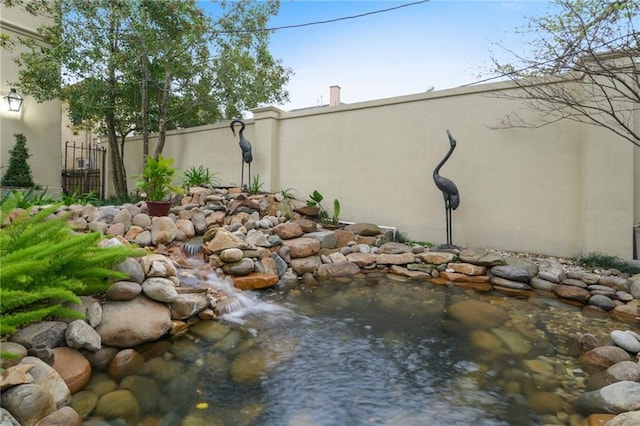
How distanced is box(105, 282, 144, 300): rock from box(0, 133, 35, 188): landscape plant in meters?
5.83

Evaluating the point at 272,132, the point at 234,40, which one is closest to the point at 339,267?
the point at 272,132

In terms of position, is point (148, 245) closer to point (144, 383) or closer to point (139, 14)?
point (144, 383)

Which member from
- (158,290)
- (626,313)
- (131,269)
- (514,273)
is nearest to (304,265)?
(158,290)

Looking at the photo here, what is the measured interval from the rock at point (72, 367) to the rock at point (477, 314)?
273 cm

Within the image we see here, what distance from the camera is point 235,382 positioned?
74.0 inches

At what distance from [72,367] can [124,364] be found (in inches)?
10.5

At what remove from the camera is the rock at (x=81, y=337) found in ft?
6.27

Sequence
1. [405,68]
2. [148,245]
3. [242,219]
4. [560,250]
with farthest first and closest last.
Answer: [405,68], [242,219], [560,250], [148,245]

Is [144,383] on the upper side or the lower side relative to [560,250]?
lower

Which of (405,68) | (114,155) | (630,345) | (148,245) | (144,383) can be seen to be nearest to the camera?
(144,383)

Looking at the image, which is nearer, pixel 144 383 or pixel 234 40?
pixel 144 383

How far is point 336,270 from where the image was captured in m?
4.13

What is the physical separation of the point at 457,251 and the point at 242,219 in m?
3.05

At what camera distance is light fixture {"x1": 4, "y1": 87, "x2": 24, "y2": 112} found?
6.00m
